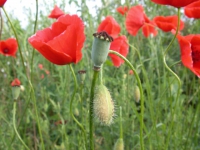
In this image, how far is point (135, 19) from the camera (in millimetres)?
1423

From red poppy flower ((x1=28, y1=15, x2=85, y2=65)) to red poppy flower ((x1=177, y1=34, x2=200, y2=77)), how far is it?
306 mm

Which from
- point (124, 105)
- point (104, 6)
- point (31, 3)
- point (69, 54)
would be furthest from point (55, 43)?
point (104, 6)

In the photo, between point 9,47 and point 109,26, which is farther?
point 9,47

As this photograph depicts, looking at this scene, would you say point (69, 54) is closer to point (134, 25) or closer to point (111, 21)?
point (111, 21)

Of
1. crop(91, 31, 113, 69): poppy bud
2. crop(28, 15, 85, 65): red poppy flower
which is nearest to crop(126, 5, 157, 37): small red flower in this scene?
crop(28, 15, 85, 65): red poppy flower

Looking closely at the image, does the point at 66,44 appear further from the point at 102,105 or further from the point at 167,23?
the point at 167,23

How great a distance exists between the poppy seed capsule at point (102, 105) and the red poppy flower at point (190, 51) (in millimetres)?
277

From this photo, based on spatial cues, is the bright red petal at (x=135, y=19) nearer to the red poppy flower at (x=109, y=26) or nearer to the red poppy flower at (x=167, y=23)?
the red poppy flower at (x=167, y=23)

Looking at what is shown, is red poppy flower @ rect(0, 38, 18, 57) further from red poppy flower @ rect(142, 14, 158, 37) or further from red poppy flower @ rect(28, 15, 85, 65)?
red poppy flower @ rect(28, 15, 85, 65)

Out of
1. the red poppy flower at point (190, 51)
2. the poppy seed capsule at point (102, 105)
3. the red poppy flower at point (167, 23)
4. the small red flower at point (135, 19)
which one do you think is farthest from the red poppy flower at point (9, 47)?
the poppy seed capsule at point (102, 105)

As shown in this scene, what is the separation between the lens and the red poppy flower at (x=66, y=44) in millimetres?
621

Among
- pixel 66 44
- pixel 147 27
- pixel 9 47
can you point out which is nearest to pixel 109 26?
pixel 66 44

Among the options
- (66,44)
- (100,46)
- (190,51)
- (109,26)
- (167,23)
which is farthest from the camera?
(167,23)

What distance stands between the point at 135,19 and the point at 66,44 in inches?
32.6
